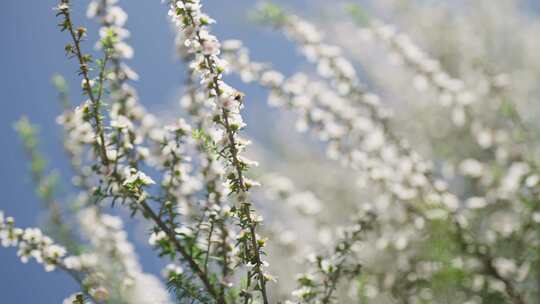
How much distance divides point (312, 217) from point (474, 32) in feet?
13.4

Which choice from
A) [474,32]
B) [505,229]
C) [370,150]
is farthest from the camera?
[474,32]

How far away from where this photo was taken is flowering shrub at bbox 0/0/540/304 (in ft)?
7.29

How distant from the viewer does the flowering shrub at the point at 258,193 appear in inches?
87.5

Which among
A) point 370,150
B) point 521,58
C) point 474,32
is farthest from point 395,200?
point 521,58

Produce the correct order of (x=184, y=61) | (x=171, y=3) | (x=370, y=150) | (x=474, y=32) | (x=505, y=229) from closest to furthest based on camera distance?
(x=171, y=3) → (x=184, y=61) → (x=505, y=229) → (x=370, y=150) → (x=474, y=32)

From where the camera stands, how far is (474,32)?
730cm

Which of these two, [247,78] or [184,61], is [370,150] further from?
[184,61]

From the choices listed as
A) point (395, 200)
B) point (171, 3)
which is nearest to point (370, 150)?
point (395, 200)

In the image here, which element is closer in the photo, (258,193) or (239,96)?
(239,96)

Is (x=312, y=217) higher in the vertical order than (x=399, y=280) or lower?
higher

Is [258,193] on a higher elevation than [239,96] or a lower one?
higher

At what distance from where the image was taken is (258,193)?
19.1 feet

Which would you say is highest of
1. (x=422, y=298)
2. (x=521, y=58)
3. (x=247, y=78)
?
(x=521, y=58)

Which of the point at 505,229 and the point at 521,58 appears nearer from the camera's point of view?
the point at 505,229
